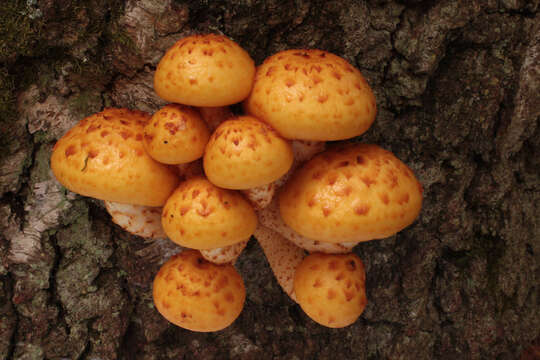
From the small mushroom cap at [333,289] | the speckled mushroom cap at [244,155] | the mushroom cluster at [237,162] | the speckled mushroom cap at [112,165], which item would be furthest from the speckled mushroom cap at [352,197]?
the speckled mushroom cap at [112,165]

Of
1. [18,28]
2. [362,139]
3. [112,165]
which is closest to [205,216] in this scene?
[112,165]

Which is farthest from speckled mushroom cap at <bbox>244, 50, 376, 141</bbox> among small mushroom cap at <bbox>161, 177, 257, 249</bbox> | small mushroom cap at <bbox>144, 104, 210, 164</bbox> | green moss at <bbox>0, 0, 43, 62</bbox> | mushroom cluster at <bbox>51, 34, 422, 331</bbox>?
green moss at <bbox>0, 0, 43, 62</bbox>

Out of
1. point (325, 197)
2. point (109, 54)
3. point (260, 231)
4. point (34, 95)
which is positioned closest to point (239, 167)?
point (325, 197)

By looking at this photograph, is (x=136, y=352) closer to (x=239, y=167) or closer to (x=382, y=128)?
(x=239, y=167)

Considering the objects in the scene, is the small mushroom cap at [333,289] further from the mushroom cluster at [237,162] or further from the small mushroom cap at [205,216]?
the small mushroom cap at [205,216]

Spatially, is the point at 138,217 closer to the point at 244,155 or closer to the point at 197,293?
the point at 197,293

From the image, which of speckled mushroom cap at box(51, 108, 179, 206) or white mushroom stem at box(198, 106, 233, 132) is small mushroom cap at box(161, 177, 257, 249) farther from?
white mushroom stem at box(198, 106, 233, 132)
